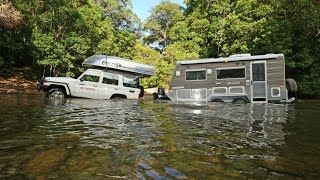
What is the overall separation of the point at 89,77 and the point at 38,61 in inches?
534

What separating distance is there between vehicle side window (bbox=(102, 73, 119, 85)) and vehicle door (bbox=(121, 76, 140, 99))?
15.9 inches

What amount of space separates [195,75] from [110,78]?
4600mm

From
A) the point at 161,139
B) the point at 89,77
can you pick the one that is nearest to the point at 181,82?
the point at 89,77

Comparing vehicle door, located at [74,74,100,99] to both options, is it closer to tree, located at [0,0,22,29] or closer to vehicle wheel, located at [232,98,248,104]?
vehicle wheel, located at [232,98,248,104]

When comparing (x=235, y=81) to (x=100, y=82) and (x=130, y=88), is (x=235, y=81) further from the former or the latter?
(x=100, y=82)

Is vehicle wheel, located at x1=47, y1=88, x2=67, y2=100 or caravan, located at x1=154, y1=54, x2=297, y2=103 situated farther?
vehicle wheel, located at x1=47, y1=88, x2=67, y2=100

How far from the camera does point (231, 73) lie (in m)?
18.4

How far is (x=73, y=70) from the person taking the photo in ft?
105

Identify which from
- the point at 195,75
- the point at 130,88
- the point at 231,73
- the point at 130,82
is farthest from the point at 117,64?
the point at 231,73

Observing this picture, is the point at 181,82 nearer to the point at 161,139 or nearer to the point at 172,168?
the point at 161,139

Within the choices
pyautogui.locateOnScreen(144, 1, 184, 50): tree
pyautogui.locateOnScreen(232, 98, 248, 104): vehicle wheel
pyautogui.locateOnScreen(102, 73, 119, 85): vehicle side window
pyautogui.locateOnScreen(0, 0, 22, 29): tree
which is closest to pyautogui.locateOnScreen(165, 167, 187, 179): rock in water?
pyautogui.locateOnScreen(232, 98, 248, 104): vehicle wheel

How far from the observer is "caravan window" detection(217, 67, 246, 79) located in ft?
59.3

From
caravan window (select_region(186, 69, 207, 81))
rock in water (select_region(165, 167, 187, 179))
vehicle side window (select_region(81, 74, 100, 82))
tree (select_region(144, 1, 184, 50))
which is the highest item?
tree (select_region(144, 1, 184, 50))

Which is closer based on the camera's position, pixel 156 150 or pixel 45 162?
pixel 45 162
